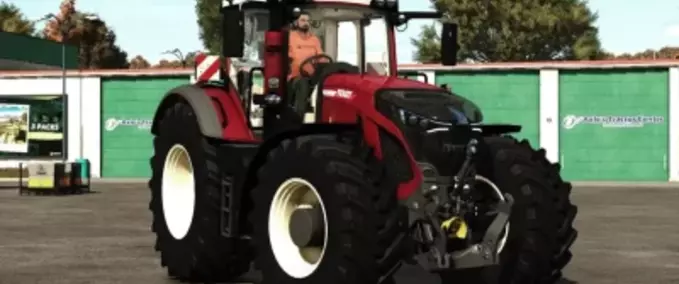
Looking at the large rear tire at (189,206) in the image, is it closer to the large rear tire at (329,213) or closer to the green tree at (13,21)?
the large rear tire at (329,213)

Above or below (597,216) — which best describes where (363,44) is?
above

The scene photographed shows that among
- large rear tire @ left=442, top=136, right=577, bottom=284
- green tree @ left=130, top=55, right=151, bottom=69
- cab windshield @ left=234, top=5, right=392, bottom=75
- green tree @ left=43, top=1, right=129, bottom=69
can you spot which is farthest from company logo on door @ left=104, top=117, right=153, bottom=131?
green tree @ left=130, top=55, right=151, bottom=69

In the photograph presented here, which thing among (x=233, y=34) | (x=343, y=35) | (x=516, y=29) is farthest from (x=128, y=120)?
(x=233, y=34)

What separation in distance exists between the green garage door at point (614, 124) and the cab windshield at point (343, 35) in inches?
1139

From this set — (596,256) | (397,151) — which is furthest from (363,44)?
(596,256)

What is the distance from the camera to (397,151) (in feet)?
24.9

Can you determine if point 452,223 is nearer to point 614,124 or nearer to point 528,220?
point 528,220

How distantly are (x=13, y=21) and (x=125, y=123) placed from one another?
3798 cm

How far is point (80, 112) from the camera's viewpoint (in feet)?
135

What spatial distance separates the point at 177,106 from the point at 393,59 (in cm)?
210

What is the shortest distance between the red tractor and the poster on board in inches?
1170

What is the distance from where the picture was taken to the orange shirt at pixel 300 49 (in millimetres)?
8422

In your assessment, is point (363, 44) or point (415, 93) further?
point (363, 44)

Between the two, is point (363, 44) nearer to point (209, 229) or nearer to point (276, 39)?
point (276, 39)
